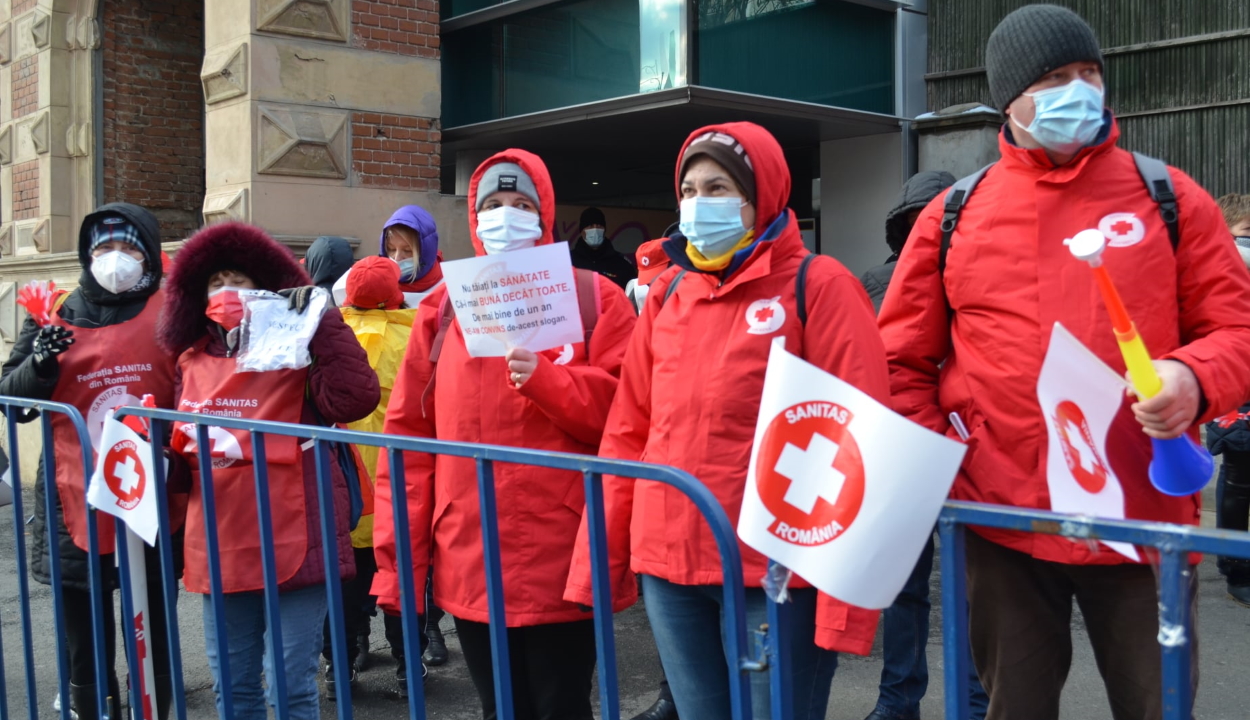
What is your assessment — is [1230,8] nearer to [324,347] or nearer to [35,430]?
[324,347]

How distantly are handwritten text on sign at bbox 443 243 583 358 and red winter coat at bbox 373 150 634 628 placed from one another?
94 millimetres

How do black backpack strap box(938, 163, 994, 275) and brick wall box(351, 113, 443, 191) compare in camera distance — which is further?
brick wall box(351, 113, 443, 191)

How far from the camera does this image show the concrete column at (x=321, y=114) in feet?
28.0

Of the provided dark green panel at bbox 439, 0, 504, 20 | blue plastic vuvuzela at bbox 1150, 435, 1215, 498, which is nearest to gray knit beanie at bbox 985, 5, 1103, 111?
blue plastic vuvuzela at bbox 1150, 435, 1215, 498

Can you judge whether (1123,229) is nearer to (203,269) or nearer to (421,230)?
(203,269)

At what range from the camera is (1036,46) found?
2.46 meters

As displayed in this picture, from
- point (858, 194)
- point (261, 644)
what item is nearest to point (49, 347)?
point (261, 644)

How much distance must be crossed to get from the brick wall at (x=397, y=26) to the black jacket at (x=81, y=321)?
203 inches

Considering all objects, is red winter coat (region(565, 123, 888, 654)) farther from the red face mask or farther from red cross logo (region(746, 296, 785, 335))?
the red face mask

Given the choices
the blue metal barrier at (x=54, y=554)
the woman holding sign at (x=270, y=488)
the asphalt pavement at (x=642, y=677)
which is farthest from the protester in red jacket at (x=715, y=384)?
the asphalt pavement at (x=642, y=677)

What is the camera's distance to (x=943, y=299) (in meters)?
2.66

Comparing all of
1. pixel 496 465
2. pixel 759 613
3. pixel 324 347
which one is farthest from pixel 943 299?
pixel 324 347

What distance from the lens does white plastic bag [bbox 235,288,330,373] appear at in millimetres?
3447

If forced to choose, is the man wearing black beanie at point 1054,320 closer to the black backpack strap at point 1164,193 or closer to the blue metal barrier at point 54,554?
the black backpack strap at point 1164,193
